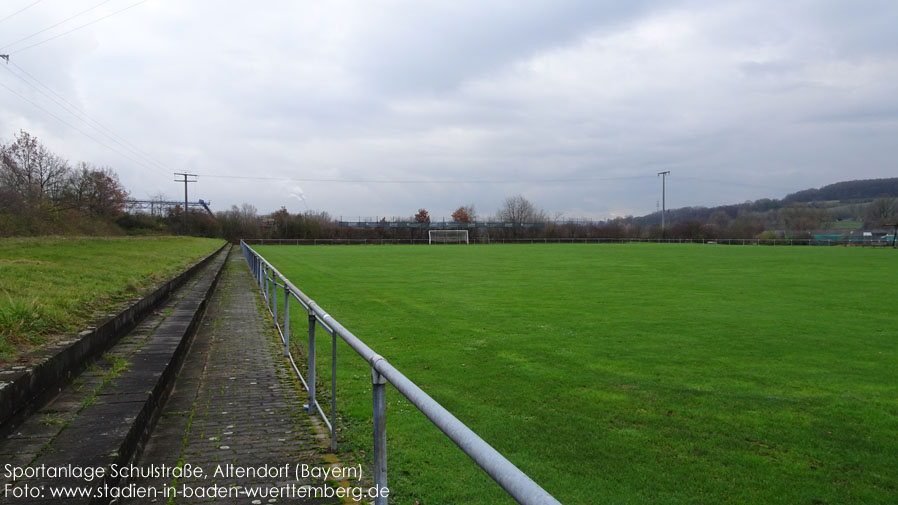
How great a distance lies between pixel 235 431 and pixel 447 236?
244 ft

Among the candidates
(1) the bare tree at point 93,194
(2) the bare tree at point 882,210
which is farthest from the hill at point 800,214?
(1) the bare tree at point 93,194

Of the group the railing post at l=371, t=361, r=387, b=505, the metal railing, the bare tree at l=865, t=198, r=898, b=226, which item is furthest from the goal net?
the railing post at l=371, t=361, r=387, b=505

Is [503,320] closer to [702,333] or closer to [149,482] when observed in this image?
[702,333]

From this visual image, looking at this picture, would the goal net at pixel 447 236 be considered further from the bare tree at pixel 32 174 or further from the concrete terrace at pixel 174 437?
the concrete terrace at pixel 174 437

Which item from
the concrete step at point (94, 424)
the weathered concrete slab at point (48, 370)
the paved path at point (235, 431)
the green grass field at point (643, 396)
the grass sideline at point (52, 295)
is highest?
the grass sideline at point (52, 295)

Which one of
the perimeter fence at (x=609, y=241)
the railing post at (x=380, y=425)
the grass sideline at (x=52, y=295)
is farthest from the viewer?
the perimeter fence at (x=609, y=241)

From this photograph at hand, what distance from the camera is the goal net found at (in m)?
77.0

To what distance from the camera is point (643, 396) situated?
18.3 feet

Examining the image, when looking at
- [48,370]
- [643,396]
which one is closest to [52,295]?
[48,370]

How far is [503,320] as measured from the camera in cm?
1041

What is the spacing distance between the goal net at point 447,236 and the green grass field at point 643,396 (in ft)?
210

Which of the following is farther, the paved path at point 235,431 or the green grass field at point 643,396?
the green grass field at point 643,396

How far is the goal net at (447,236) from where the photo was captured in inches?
3031

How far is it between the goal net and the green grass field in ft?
210
